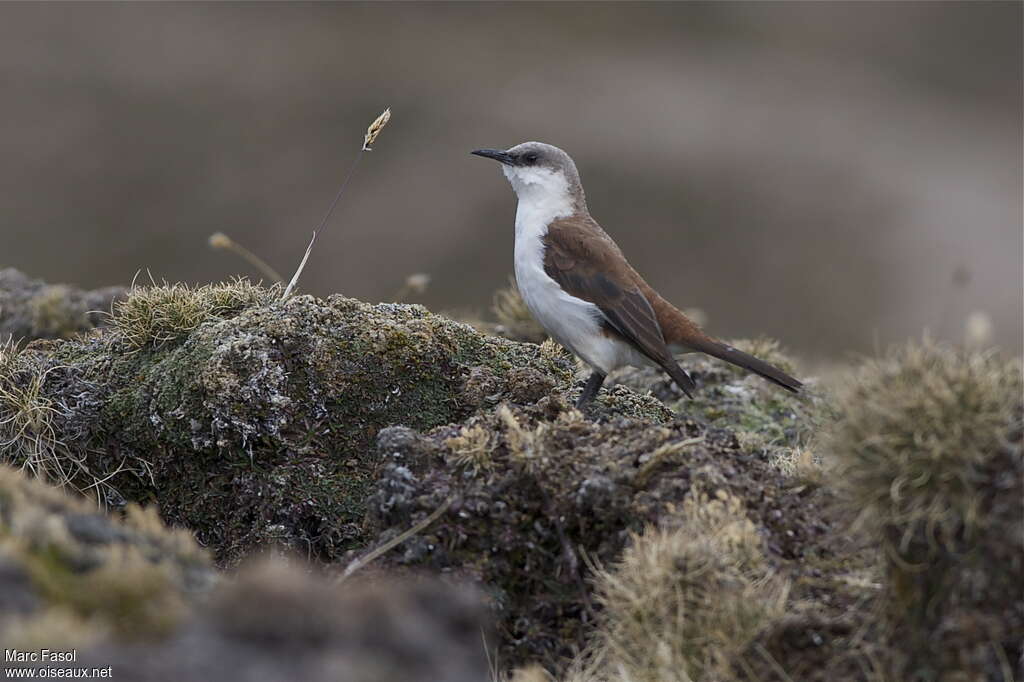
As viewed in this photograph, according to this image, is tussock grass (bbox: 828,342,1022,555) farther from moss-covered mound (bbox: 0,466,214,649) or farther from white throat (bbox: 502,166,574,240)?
white throat (bbox: 502,166,574,240)

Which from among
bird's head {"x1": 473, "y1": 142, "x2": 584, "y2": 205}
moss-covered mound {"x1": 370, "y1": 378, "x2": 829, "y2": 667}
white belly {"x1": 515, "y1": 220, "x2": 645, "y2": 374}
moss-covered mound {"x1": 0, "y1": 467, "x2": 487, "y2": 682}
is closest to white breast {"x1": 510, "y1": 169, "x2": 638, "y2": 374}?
white belly {"x1": 515, "y1": 220, "x2": 645, "y2": 374}

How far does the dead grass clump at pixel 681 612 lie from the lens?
3885mm

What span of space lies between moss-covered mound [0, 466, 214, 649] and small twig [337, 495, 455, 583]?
0.81m

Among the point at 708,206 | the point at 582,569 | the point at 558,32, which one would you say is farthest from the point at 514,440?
the point at 558,32

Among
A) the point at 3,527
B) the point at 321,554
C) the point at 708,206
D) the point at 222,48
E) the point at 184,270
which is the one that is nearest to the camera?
the point at 3,527

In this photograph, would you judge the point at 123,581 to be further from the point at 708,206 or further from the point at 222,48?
the point at 222,48

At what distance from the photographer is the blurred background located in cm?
2145

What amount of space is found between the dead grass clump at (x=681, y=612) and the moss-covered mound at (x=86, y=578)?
145 centimetres

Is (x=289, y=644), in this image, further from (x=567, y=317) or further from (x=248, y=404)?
(x=567, y=317)

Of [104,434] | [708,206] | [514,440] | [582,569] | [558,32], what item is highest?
[558,32]

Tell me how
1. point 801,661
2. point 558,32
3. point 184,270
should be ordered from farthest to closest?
point 558,32, point 184,270, point 801,661

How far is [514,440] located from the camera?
473cm

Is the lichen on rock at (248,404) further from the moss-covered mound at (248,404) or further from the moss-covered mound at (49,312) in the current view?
the moss-covered mound at (49,312)

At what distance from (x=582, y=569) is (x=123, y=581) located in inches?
80.4
